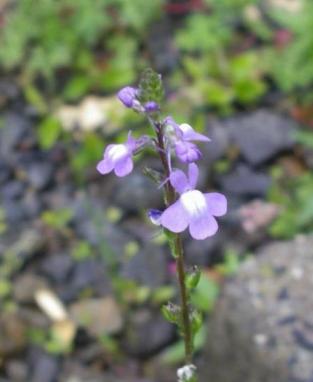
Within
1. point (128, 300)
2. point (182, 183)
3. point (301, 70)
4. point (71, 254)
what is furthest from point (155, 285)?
point (182, 183)

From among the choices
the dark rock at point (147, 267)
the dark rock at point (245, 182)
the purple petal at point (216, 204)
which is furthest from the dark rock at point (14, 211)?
the purple petal at point (216, 204)

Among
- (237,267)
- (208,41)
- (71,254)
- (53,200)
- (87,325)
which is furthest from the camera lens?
(208,41)

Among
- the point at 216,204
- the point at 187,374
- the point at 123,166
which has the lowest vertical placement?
the point at 187,374

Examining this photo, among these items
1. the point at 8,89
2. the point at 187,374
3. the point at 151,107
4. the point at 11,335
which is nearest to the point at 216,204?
the point at 151,107

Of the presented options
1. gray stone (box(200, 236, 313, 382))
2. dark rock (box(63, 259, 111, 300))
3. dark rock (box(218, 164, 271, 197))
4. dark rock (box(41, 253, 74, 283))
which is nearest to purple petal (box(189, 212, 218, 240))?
gray stone (box(200, 236, 313, 382))

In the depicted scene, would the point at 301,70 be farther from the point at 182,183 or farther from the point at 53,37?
the point at 182,183

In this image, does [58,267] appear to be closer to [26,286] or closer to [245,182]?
[26,286]
